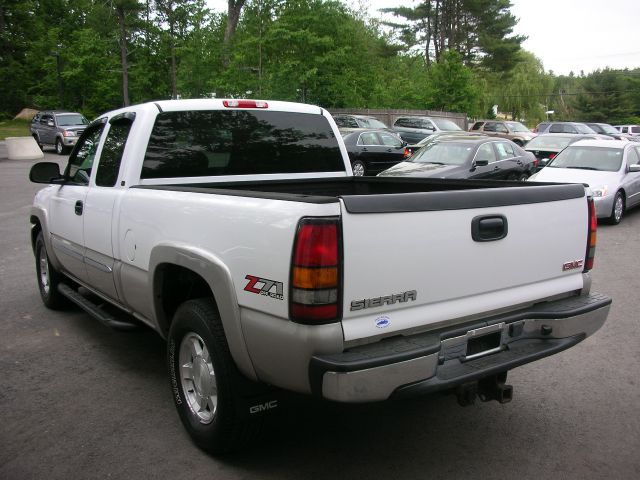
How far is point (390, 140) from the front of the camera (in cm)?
2003

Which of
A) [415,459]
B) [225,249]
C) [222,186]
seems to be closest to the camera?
[225,249]

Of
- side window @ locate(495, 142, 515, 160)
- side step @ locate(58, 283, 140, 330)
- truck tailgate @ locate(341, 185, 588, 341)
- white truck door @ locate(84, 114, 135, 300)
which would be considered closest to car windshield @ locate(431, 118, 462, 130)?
side window @ locate(495, 142, 515, 160)

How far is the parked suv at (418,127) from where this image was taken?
1105 inches

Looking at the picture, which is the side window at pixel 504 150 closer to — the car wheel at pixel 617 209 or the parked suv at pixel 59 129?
the car wheel at pixel 617 209

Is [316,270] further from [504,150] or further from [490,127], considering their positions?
[490,127]

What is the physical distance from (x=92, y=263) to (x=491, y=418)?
312cm

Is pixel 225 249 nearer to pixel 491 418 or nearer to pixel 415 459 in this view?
pixel 415 459

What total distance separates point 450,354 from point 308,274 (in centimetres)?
89

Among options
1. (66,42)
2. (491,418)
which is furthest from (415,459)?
(66,42)

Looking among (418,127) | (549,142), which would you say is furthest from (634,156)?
(418,127)

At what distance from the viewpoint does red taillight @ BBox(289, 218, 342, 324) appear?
2.58 m

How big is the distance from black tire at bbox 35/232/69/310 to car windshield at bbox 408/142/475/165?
962cm

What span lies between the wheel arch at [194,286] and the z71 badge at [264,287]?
0.45ft

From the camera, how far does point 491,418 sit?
385 centimetres
